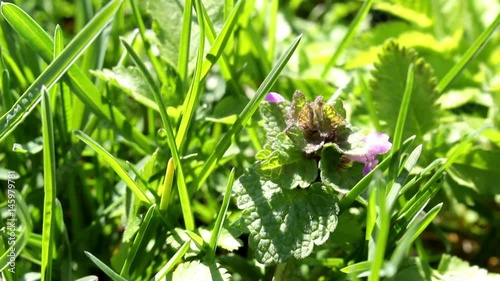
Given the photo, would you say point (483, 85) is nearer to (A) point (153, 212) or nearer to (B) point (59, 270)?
(A) point (153, 212)

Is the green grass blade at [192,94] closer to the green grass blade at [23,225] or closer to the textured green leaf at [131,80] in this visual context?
the textured green leaf at [131,80]

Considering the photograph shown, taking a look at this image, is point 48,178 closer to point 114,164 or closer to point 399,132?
point 114,164

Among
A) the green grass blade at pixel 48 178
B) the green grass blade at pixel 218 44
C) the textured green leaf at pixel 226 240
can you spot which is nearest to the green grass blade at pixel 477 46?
the green grass blade at pixel 218 44

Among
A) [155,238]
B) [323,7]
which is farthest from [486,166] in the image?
[323,7]

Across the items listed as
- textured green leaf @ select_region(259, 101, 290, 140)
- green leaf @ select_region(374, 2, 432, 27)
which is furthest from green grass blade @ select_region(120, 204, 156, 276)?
green leaf @ select_region(374, 2, 432, 27)

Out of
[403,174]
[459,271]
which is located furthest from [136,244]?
[459,271]
